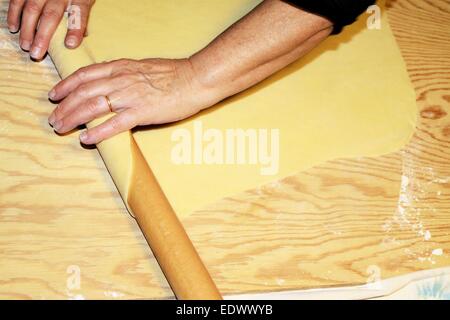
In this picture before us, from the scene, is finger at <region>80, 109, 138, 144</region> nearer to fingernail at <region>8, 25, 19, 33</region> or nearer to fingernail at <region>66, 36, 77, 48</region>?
fingernail at <region>66, 36, 77, 48</region>

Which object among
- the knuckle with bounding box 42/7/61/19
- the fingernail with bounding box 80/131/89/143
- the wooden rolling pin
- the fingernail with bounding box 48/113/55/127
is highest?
the knuckle with bounding box 42/7/61/19

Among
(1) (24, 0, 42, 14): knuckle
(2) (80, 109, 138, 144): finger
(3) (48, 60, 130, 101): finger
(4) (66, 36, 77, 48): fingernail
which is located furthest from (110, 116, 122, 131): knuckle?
(1) (24, 0, 42, 14): knuckle

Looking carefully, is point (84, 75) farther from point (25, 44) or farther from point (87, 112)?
point (25, 44)

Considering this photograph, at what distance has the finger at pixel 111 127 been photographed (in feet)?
3.90

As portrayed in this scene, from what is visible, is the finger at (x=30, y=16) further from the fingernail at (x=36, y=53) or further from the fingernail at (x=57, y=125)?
the fingernail at (x=57, y=125)

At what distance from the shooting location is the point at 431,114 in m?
1.42

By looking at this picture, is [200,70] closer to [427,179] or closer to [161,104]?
[161,104]

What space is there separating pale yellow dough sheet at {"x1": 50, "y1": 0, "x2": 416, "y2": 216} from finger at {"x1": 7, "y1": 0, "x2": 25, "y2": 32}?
0.12 m

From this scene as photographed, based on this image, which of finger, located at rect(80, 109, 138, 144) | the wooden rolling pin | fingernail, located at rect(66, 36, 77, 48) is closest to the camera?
the wooden rolling pin

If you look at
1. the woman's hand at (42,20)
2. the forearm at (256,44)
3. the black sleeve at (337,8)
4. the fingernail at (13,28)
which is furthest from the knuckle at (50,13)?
the black sleeve at (337,8)

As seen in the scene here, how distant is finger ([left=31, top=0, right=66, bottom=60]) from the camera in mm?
1311

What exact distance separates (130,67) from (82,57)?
0.44 feet

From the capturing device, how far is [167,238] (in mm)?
1094

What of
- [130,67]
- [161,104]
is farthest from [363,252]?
[130,67]
